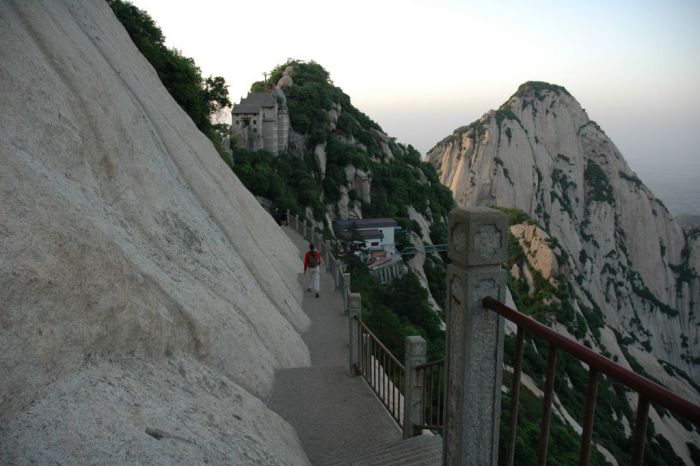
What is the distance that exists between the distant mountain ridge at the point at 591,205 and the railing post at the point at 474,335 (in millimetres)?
66204

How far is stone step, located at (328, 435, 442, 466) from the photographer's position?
548cm

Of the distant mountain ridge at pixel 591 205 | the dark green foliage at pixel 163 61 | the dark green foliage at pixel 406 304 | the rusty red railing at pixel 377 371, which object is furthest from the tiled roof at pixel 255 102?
the rusty red railing at pixel 377 371

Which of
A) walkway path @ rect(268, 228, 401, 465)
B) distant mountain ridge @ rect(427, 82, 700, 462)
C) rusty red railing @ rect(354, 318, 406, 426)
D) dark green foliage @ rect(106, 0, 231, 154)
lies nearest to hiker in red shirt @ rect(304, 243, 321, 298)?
rusty red railing @ rect(354, 318, 406, 426)

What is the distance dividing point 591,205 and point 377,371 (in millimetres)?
92205

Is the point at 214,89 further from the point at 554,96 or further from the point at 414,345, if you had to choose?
the point at 554,96

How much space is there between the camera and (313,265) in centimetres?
1444

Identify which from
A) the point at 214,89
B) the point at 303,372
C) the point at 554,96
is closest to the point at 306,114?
the point at 214,89

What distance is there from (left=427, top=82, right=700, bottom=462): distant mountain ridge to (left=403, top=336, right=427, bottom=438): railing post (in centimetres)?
6373

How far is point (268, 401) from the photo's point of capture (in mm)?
7344

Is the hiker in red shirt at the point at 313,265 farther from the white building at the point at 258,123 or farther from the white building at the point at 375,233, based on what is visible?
the white building at the point at 258,123

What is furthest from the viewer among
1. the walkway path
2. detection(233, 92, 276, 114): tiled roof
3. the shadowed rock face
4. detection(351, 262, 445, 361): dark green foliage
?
detection(233, 92, 276, 114): tiled roof

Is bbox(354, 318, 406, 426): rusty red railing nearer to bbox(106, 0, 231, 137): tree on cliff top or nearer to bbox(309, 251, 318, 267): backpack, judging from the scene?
bbox(309, 251, 318, 267): backpack

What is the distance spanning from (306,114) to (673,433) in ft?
163

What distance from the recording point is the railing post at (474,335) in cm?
341
